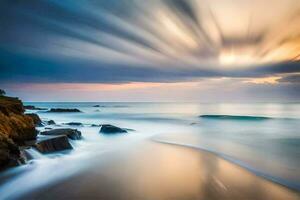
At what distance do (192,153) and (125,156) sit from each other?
3238mm

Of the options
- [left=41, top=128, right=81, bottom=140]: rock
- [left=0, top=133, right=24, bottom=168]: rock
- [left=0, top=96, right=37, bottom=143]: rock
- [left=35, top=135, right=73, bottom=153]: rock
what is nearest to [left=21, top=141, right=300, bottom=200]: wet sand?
[left=0, top=133, right=24, bottom=168]: rock

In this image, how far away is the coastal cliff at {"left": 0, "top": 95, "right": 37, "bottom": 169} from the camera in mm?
7812

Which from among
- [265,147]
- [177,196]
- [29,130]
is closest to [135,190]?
[177,196]

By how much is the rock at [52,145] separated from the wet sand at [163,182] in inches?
91.9

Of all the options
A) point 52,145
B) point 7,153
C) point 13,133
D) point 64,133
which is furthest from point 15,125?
point 7,153

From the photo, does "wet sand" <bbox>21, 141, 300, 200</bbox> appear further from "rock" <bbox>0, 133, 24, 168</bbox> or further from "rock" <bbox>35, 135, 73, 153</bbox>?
"rock" <bbox>35, 135, 73, 153</bbox>

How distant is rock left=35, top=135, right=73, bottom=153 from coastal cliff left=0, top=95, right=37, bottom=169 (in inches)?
38.0

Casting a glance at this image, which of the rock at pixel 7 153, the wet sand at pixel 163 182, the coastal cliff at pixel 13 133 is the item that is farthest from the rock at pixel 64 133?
the rock at pixel 7 153

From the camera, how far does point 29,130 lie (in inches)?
464

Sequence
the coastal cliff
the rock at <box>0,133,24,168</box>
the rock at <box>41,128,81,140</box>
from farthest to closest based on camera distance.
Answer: the rock at <box>41,128,81,140</box>, the coastal cliff, the rock at <box>0,133,24,168</box>

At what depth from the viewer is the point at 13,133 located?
35.2 feet

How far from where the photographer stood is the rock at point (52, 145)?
33.4 ft

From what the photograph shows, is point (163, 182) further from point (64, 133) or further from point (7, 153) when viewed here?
point (64, 133)

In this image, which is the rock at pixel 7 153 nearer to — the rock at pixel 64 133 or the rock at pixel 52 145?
the rock at pixel 52 145
